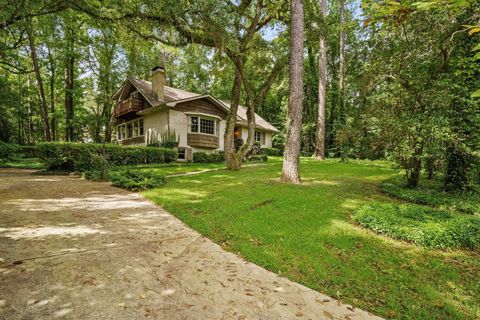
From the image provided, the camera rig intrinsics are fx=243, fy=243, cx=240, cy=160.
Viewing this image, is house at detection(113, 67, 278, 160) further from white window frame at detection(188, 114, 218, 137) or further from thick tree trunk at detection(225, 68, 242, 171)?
thick tree trunk at detection(225, 68, 242, 171)

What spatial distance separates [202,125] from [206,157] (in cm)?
296

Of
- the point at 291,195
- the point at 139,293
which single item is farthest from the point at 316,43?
the point at 139,293

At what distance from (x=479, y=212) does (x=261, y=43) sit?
1077 cm

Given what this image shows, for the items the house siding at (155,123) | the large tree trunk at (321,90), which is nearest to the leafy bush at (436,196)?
the large tree trunk at (321,90)

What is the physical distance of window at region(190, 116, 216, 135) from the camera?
19.9 m

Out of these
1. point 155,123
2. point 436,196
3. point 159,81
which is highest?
point 159,81

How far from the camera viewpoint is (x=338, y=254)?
3.87m

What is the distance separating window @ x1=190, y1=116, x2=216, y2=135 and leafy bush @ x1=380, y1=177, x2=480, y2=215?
14824mm

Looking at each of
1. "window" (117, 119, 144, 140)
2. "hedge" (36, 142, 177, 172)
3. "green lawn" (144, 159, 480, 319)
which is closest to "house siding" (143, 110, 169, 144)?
"window" (117, 119, 144, 140)

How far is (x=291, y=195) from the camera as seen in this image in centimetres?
647

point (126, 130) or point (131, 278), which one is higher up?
point (126, 130)

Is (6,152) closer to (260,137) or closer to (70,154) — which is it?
(70,154)

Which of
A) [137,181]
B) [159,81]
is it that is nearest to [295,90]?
[137,181]

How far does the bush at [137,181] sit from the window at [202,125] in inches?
415
